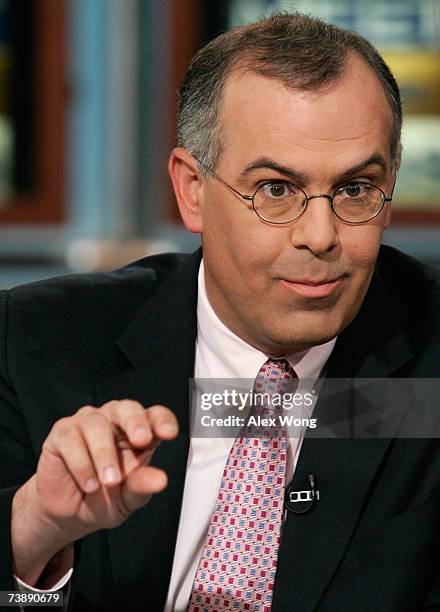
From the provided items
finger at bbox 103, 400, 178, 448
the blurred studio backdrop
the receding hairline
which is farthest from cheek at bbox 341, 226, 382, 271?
the blurred studio backdrop

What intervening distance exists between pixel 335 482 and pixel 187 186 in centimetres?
51

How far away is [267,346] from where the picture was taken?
1.62 metres

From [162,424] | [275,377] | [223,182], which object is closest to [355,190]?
[223,182]

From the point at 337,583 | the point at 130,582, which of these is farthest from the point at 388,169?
the point at 130,582

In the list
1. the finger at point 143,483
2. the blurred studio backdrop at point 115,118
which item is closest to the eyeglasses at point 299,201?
the finger at point 143,483

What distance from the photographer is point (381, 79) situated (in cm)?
157

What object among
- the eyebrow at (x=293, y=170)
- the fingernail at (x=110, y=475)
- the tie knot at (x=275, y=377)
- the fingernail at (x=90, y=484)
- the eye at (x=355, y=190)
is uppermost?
A: the eyebrow at (x=293, y=170)

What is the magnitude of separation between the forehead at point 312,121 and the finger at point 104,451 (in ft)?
1.63

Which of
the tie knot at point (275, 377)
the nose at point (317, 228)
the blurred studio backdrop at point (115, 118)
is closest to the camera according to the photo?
the nose at point (317, 228)

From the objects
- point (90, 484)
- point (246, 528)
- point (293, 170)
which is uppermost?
point (293, 170)

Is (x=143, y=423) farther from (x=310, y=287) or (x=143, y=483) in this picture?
(x=310, y=287)

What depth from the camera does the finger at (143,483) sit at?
115cm

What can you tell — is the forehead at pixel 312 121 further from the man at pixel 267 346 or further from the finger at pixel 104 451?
the finger at pixel 104 451

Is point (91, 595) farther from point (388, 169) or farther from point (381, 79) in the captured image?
point (381, 79)
